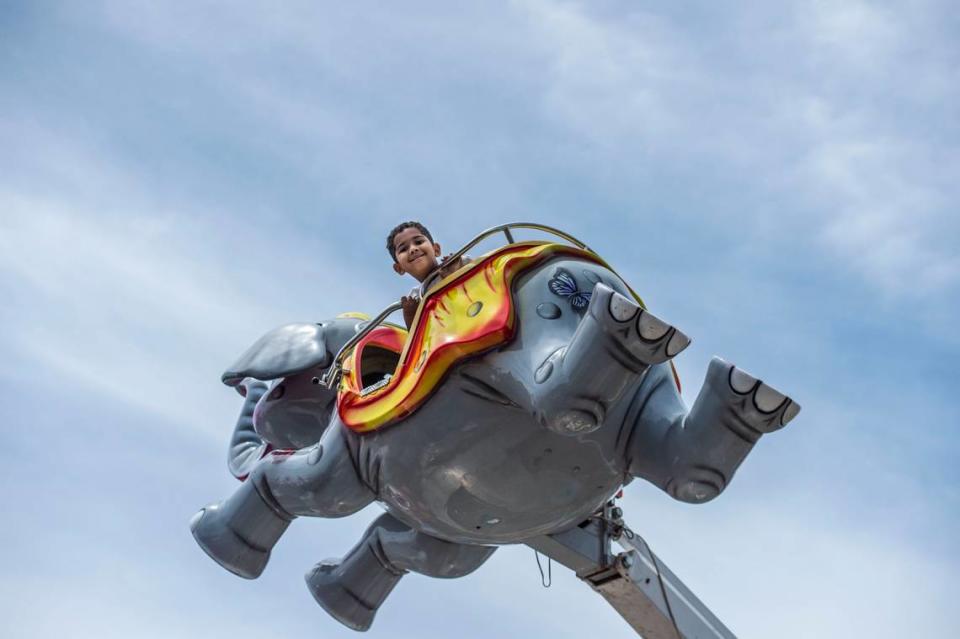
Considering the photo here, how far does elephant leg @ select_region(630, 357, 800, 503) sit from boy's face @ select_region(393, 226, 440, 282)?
1189 mm

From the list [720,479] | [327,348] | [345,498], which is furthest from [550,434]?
[327,348]

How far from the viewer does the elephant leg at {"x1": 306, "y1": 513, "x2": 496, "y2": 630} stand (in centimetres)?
589

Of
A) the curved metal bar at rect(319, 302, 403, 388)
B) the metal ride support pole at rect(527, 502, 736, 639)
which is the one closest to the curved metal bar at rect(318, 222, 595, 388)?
the curved metal bar at rect(319, 302, 403, 388)

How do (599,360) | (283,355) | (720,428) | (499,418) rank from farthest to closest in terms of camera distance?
(283,355), (499,418), (720,428), (599,360)

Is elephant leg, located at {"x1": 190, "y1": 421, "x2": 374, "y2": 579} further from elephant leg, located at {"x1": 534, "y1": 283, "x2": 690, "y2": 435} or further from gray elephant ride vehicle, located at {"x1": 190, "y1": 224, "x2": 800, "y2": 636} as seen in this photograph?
elephant leg, located at {"x1": 534, "y1": 283, "x2": 690, "y2": 435}

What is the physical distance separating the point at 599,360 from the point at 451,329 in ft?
2.47

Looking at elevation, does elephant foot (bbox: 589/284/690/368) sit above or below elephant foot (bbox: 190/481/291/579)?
above

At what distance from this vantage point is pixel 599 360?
4.33 m

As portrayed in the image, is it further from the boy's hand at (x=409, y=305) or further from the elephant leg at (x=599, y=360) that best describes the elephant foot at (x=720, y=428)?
the boy's hand at (x=409, y=305)

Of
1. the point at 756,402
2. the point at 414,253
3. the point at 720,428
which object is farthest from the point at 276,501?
the point at 756,402

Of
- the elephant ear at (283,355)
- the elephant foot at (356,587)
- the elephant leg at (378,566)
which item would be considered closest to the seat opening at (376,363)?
the elephant ear at (283,355)

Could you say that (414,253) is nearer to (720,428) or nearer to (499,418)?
(499,418)

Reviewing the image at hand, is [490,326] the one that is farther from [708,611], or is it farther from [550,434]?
[708,611]

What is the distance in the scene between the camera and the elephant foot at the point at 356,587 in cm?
611
